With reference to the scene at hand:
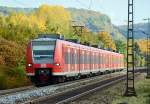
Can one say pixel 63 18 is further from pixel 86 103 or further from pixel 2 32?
pixel 86 103

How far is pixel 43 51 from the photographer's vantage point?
38156mm

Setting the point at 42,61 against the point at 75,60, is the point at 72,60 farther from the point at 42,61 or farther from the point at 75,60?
the point at 42,61

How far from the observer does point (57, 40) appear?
38656 mm

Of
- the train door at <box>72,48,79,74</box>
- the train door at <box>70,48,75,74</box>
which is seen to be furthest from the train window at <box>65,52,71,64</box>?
the train door at <box>72,48,79,74</box>

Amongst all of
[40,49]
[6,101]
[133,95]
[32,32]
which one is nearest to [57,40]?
[40,49]

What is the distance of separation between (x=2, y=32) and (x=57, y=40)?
3284 cm

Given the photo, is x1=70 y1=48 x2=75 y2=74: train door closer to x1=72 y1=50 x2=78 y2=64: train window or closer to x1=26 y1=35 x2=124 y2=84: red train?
x1=26 y1=35 x2=124 y2=84: red train

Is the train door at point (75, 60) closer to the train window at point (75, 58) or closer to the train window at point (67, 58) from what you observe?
the train window at point (75, 58)

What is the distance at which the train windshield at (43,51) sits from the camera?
38006mm

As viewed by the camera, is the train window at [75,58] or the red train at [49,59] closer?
the red train at [49,59]

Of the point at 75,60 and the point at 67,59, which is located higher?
the point at 67,59

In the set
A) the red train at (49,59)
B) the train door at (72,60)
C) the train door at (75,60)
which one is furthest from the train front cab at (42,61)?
the train door at (75,60)

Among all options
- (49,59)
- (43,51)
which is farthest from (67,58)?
(43,51)

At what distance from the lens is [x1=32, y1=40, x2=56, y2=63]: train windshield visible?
3801 cm
